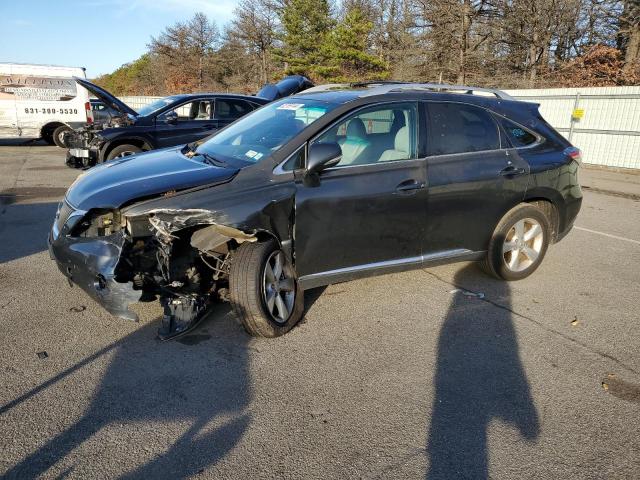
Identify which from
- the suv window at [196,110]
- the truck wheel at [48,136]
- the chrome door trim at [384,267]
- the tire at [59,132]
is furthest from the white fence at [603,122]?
the truck wheel at [48,136]

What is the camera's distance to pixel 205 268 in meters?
3.84

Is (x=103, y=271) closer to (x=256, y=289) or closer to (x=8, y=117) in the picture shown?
(x=256, y=289)

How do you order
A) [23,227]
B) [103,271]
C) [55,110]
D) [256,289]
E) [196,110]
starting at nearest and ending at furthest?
[103,271], [256,289], [23,227], [196,110], [55,110]

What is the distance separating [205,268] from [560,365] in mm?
2645

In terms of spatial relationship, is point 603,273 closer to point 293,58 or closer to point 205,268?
point 205,268

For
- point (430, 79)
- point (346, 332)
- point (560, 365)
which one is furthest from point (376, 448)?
point (430, 79)

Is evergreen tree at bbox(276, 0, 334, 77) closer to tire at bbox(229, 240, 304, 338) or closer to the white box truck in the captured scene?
the white box truck

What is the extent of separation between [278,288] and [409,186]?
1353 millimetres

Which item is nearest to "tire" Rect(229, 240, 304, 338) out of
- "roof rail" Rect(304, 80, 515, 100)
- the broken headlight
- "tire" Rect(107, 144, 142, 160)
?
the broken headlight

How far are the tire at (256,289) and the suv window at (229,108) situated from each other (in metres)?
7.31

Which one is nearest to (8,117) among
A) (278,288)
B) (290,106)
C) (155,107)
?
(155,107)

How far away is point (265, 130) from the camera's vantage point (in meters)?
4.32

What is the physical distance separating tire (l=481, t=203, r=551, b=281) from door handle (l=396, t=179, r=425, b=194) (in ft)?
3.52

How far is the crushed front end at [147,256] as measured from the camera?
10.9ft
